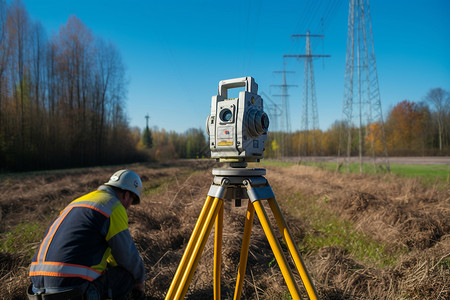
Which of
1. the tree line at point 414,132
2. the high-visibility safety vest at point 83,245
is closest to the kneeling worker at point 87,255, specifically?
the high-visibility safety vest at point 83,245

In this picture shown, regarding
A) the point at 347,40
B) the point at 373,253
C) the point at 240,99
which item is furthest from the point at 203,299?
the point at 347,40

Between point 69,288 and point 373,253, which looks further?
point 373,253

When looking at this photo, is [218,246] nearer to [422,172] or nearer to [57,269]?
[57,269]

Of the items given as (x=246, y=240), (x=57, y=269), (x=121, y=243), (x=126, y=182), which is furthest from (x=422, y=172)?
(x=57, y=269)

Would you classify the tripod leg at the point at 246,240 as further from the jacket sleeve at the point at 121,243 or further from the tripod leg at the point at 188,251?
the jacket sleeve at the point at 121,243

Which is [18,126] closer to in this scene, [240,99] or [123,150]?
[123,150]

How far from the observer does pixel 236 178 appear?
1780 mm

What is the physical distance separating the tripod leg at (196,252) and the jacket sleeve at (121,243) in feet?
2.85

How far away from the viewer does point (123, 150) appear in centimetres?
3856

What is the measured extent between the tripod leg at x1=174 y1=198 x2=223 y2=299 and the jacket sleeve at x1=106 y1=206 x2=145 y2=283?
0.87 m

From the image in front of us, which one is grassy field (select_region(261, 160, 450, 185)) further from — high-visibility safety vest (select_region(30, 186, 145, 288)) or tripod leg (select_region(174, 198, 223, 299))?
high-visibility safety vest (select_region(30, 186, 145, 288))

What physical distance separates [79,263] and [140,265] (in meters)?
0.57

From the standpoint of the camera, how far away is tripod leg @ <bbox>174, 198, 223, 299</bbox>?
1.59 meters

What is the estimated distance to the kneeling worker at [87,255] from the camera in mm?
1961
